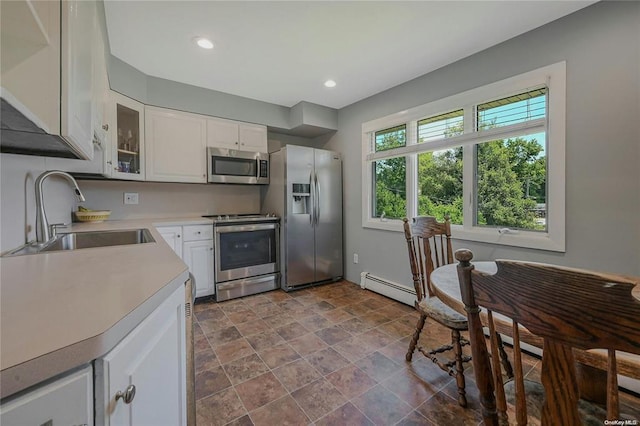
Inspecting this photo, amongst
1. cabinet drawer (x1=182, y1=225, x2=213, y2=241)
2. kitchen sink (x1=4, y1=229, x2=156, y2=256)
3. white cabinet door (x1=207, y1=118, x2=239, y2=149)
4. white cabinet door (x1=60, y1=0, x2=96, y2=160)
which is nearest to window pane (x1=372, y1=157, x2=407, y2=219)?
white cabinet door (x1=207, y1=118, x2=239, y2=149)

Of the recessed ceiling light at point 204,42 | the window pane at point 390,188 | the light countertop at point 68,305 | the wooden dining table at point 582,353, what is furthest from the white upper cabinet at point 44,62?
the window pane at point 390,188

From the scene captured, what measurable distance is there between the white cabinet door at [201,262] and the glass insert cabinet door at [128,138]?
887mm

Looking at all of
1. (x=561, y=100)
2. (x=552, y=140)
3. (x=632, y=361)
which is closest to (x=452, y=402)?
(x=632, y=361)

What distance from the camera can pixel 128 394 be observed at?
0.57 meters

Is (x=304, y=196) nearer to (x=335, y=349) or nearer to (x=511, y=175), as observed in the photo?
(x=335, y=349)

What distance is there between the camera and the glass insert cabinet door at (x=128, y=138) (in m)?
2.48

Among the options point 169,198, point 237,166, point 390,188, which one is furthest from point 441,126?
point 169,198

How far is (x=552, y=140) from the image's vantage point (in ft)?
6.14

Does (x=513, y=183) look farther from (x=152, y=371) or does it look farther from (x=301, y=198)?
(x=152, y=371)

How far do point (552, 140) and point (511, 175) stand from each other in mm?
350

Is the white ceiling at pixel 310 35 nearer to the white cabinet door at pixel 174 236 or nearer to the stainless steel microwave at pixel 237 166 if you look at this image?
the stainless steel microwave at pixel 237 166

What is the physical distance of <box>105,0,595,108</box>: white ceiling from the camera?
5.76 ft

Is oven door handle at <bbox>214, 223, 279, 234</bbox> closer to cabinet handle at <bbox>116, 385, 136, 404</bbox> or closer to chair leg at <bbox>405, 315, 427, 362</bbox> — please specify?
chair leg at <bbox>405, 315, 427, 362</bbox>

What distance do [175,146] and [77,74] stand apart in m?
2.15
